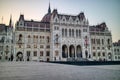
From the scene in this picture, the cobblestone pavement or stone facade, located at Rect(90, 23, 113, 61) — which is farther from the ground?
stone facade, located at Rect(90, 23, 113, 61)

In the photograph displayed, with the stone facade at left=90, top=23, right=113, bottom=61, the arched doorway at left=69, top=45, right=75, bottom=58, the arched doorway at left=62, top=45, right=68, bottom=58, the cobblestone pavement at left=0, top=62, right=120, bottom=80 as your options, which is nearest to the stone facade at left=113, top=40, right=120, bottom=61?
the stone facade at left=90, top=23, right=113, bottom=61

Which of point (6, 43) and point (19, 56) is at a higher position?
point (6, 43)

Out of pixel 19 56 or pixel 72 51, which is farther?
pixel 72 51

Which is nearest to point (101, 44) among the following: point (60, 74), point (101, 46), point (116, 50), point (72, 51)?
point (101, 46)

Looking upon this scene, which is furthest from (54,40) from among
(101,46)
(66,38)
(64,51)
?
(101,46)

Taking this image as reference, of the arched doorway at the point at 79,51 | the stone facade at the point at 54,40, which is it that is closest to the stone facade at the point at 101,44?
the stone facade at the point at 54,40

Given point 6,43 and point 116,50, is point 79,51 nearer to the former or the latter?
point 116,50

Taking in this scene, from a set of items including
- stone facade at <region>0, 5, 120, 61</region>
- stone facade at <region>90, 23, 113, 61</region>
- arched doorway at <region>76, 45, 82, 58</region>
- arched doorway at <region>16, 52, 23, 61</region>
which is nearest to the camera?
stone facade at <region>0, 5, 120, 61</region>

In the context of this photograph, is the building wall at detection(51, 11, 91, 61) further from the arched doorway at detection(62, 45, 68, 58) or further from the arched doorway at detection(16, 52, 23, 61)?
the arched doorway at detection(16, 52, 23, 61)

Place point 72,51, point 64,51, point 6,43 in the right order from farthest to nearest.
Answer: point 6,43
point 72,51
point 64,51

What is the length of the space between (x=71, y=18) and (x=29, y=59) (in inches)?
972

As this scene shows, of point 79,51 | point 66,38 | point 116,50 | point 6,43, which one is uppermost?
point 66,38

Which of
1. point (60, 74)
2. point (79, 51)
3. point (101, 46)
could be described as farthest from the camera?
point (101, 46)

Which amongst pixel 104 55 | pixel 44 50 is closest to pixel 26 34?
pixel 44 50
